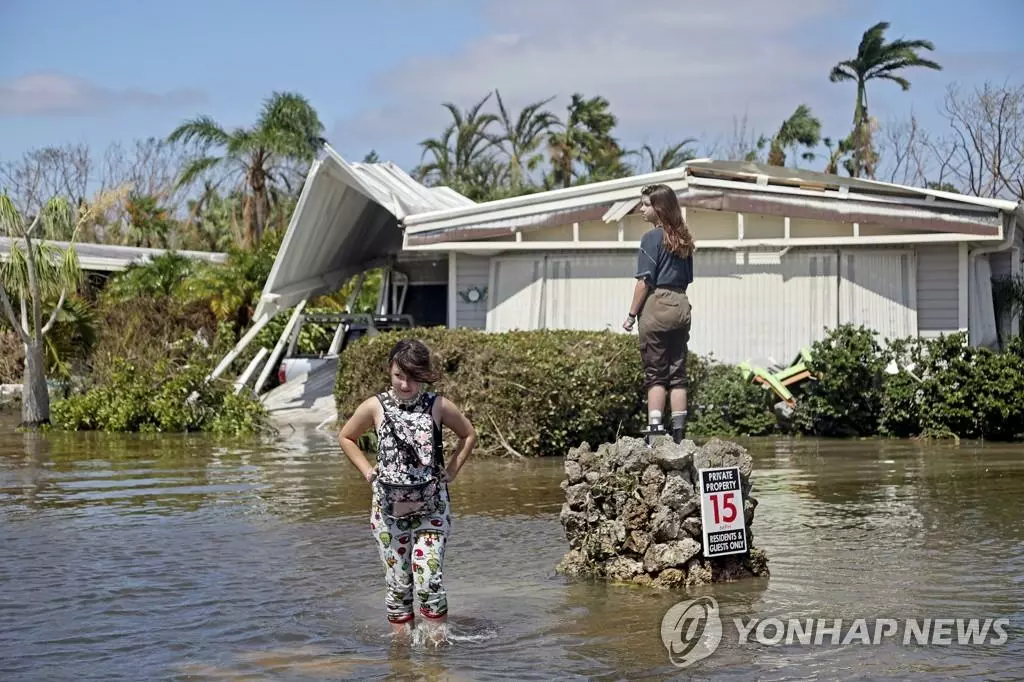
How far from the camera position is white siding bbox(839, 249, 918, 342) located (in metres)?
18.0

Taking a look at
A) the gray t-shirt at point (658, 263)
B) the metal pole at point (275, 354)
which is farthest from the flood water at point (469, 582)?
the metal pole at point (275, 354)

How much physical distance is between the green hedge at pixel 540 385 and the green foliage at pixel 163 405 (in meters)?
4.40

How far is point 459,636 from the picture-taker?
680cm

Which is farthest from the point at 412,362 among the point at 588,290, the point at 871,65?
the point at 871,65

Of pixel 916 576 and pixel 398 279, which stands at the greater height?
pixel 398 279

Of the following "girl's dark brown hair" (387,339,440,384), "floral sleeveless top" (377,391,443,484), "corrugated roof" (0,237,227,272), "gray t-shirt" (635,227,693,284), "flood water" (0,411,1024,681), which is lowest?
"flood water" (0,411,1024,681)

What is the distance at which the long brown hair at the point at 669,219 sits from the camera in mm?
9805

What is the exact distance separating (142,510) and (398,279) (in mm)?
13038

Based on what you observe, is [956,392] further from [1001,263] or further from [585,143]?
[585,143]

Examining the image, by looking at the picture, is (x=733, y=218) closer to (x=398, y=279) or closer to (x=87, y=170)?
(x=398, y=279)

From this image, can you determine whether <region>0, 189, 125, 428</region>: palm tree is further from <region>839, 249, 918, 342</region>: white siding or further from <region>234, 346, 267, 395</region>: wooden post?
<region>839, 249, 918, 342</region>: white siding

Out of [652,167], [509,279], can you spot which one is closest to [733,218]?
[509,279]

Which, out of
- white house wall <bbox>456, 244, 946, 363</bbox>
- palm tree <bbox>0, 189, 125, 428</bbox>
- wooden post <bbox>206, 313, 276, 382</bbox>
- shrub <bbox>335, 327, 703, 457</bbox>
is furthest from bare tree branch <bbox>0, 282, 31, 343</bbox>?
shrub <bbox>335, 327, 703, 457</bbox>

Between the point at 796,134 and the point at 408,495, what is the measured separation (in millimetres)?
42247
